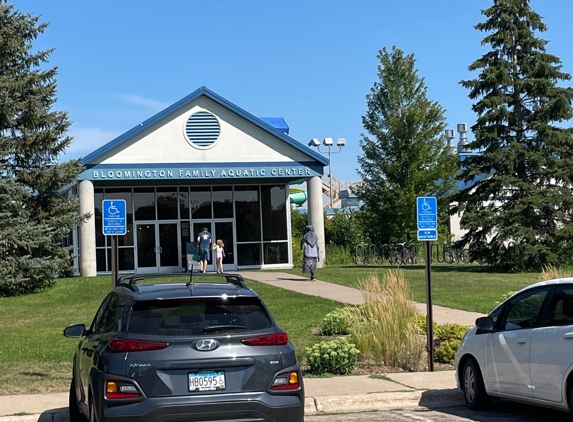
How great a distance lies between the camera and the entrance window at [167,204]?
34.0 meters

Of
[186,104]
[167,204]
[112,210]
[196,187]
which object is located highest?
[186,104]

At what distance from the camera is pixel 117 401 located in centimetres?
604

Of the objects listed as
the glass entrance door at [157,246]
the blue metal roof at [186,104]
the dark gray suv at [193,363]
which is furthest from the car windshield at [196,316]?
the glass entrance door at [157,246]

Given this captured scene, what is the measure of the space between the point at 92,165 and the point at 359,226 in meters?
22.3

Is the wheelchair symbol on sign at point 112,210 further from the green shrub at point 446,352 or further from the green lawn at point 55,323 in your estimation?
the green shrub at point 446,352

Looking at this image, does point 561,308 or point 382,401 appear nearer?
point 561,308

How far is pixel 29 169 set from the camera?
2628cm

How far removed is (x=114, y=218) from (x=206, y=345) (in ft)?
24.4

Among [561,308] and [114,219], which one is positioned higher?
[114,219]

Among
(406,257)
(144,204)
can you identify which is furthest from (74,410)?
(406,257)

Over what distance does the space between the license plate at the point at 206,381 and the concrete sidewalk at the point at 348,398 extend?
352 cm

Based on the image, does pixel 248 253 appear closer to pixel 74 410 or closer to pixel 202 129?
pixel 202 129

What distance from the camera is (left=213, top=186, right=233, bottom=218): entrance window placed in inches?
1359

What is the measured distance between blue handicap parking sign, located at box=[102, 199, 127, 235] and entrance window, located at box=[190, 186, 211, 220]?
20.9m
